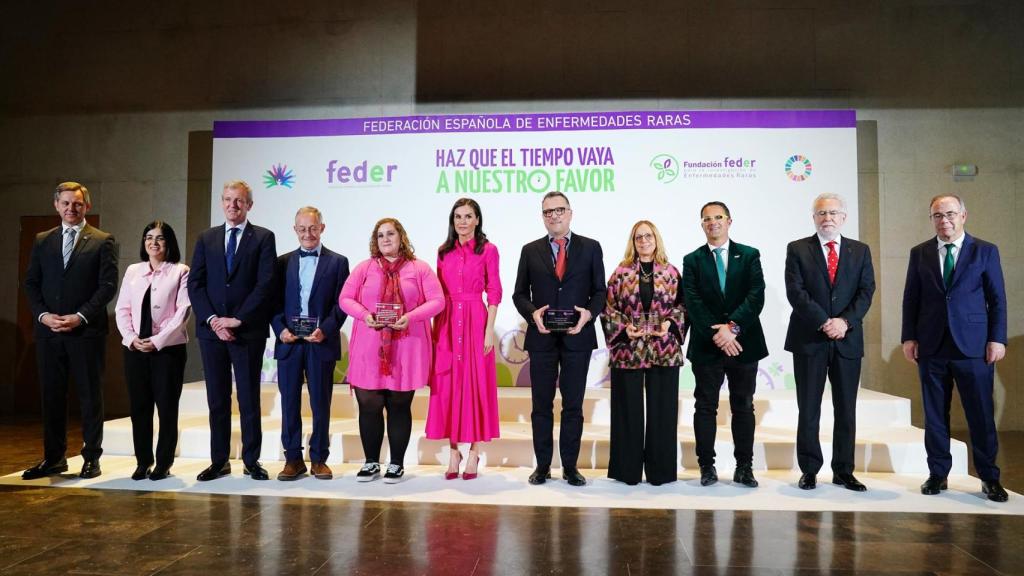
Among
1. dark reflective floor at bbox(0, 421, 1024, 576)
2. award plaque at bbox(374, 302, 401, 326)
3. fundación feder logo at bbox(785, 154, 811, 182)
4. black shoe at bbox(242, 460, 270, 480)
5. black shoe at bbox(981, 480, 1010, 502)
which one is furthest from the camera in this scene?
fundación feder logo at bbox(785, 154, 811, 182)

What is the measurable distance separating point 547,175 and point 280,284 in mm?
2617

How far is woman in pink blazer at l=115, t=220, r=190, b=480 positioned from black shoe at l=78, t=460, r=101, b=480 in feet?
0.84

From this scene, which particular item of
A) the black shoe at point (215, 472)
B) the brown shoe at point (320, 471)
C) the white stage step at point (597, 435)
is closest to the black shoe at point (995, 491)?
the white stage step at point (597, 435)

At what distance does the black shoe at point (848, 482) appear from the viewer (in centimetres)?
364

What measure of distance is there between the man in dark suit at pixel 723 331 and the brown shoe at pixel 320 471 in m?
2.10

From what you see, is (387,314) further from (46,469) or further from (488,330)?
(46,469)

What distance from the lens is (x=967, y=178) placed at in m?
6.16

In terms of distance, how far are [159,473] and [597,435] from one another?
262cm

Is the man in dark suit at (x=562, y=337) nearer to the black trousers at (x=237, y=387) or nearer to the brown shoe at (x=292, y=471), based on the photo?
the brown shoe at (x=292, y=471)

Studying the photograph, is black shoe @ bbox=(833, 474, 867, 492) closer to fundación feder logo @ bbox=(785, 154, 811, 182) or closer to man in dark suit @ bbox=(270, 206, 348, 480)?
fundación feder logo @ bbox=(785, 154, 811, 182)

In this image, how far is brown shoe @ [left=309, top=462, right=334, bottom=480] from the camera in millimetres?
3883

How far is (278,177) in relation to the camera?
19.8ft

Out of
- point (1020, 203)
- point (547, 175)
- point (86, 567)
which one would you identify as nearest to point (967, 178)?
point (1020, 203)

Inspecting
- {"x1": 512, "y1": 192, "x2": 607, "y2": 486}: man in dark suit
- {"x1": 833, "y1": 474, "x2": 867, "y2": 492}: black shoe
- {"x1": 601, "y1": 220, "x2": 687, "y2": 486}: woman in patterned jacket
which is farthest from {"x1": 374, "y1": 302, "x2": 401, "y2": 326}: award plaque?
{"x1": 833, "y1": 474, "x2": 867, "y2": 492}: black shoe
